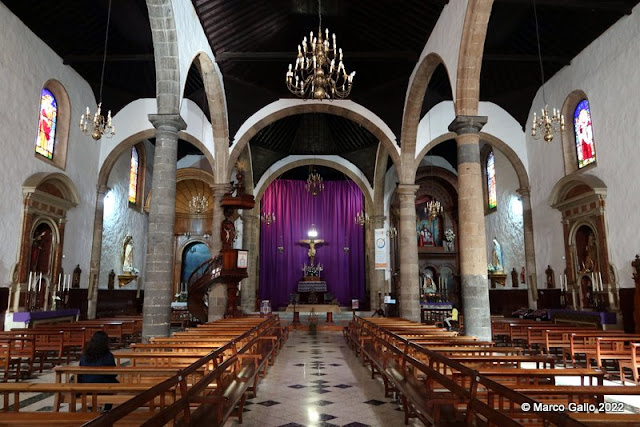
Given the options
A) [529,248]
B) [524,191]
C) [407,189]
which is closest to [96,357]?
[407,189]

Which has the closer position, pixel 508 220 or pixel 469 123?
pixel 469 123

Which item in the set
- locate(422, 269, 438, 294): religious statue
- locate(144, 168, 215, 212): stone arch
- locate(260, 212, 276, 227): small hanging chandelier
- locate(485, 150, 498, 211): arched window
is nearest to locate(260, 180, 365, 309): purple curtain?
locate(260, 212, 276, 227): small hanging chandelier

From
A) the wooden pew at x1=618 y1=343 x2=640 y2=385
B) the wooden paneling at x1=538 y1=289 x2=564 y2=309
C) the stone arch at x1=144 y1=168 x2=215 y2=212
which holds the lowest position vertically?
the wooden pew at x1=618 y1=343 x2=640 y2=385

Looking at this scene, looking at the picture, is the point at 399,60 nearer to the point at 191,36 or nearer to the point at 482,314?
the point at 191,36

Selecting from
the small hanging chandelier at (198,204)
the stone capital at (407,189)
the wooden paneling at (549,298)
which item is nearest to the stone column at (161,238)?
the stone capital at (407,189)

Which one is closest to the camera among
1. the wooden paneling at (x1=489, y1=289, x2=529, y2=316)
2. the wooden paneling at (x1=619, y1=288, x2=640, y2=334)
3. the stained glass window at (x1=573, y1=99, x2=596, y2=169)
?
the wooden paneling at (x1=619, y1=288, x2=640, y2=334)

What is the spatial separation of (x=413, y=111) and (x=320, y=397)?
34.5 feet

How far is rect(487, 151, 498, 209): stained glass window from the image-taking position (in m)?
18.2

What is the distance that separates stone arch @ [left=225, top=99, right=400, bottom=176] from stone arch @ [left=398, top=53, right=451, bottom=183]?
0.50 m

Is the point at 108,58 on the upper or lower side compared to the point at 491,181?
upper

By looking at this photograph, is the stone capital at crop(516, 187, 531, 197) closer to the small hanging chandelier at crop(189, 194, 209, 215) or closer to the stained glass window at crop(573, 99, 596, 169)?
the stained glass window at crop(573, 99, 596, 169)

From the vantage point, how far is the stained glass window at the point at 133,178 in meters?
17.9

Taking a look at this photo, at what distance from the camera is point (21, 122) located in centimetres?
1076

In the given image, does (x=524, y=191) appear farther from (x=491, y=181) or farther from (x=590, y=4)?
(x=590, y=4)
